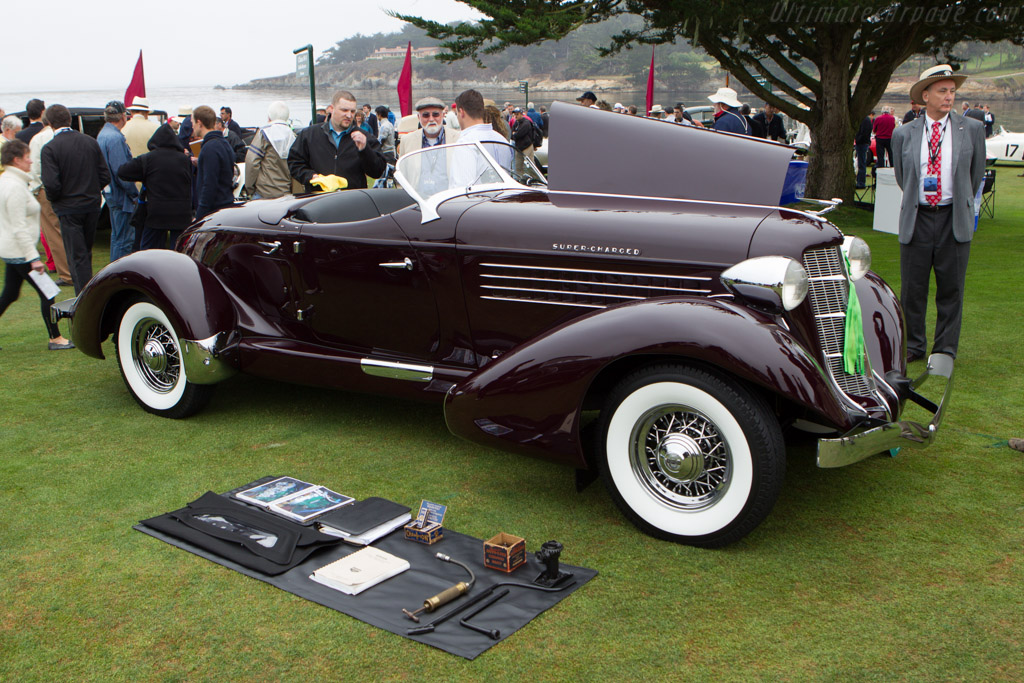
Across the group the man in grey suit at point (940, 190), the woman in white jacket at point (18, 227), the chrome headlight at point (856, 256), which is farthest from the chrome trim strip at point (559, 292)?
the woman in white jacket at point (18, 227)

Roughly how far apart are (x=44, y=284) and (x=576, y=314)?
4.73 m

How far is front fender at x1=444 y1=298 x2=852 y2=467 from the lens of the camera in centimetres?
324

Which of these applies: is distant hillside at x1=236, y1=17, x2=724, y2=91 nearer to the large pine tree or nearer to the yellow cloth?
the large pine tree

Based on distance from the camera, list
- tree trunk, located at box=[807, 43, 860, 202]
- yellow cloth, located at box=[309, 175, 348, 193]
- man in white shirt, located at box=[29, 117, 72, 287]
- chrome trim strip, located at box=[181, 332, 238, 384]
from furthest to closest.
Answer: tree trunk, located at box=[807, 43, 860, 202] < man in white shirt, located at box=[29, 117, 72, 287] < yellow cloth, located at box=[309, 175, 348, 193] < chrome trim strip, located at box=[181, 332, 238, 384]

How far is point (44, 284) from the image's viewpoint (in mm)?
6586

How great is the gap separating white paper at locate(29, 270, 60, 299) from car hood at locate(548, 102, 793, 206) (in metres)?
4.45

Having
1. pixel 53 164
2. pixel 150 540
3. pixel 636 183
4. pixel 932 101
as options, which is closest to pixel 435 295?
pixel 636 183

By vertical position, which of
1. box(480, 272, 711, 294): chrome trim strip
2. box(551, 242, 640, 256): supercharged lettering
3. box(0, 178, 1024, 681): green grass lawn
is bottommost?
box(0, 178, 1024, 681): green grass lawn

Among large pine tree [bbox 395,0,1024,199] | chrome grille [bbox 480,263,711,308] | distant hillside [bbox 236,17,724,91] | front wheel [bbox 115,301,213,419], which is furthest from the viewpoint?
distant hillside [bbox 236,17,724,91]

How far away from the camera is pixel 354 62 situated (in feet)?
463

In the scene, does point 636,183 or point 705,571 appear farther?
point 636,183

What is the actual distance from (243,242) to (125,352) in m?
1.11

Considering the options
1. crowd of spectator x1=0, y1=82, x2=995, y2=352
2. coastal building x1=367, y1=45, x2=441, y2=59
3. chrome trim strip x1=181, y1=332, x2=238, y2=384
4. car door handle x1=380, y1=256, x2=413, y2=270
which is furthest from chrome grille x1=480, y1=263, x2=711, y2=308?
coastal building x1=367, y1=45, x2=441, y2=59

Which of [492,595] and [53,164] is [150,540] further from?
[53,164]
